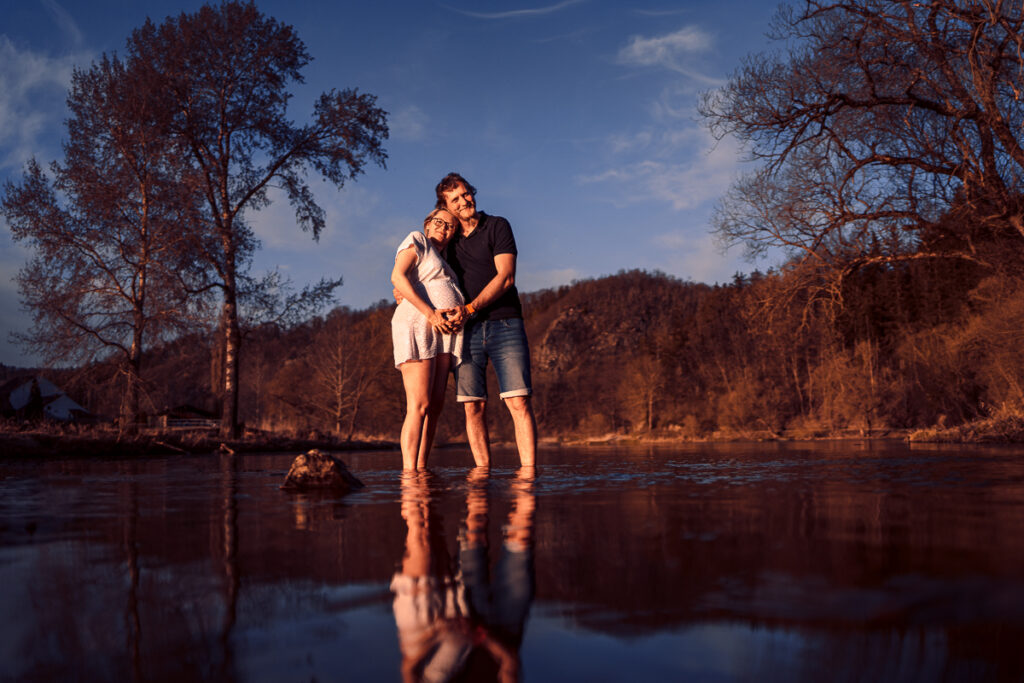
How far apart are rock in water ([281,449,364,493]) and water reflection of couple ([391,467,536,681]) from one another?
6.15 feet

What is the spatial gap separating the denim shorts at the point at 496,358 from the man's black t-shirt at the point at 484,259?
10cm

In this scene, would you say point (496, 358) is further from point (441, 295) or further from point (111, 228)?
point (111, 228)

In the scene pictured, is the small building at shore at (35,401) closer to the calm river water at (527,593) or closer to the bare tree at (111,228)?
the bare tree at (111,228)

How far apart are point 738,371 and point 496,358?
5532cm

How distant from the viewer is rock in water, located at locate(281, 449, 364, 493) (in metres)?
4.09

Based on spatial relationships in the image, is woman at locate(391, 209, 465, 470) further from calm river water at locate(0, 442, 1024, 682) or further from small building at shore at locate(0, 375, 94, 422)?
small building at shore at locate(0, 375, 94, 422)

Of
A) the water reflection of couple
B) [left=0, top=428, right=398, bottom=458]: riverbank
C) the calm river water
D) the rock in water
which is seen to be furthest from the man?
[left=0, top=428, right=398, bottom=458]: riverbank

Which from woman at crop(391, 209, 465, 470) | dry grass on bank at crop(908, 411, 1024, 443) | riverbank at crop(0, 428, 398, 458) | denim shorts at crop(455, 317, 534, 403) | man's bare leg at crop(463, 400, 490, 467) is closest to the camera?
woman at crop(391, 209, 465, 470)

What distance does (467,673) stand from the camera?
3.11 feet

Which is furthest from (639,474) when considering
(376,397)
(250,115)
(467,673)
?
(376,397)

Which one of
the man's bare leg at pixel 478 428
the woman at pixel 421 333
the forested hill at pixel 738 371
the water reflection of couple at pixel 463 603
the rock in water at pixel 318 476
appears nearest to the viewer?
the water reflection of couple at pixel 463 603

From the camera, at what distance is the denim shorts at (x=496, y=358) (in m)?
5.39

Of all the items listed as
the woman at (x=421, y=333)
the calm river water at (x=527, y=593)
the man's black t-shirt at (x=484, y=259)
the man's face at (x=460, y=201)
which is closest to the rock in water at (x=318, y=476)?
the woman at (x=421, y=333)

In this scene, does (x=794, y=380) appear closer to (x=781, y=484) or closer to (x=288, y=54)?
(x=288, y=54)
